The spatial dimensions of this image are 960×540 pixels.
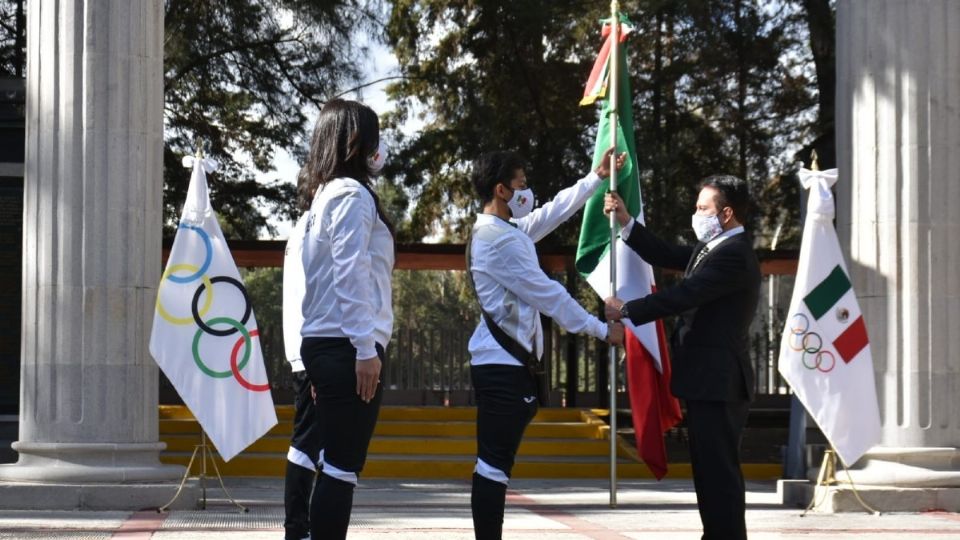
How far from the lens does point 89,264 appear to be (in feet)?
36.6

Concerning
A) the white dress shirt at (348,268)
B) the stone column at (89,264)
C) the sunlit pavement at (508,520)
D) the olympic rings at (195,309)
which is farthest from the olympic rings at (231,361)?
the white dress shirt at (348,268)

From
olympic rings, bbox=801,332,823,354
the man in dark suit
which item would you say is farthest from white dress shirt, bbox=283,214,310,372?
olympic rings, bbox=801,332,823,354

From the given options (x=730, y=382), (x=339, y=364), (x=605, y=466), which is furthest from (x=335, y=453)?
(x=605, y=466)

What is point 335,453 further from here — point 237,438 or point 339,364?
point 237,438

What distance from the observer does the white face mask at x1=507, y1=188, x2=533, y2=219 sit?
287 inches

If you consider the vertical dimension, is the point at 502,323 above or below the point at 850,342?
above

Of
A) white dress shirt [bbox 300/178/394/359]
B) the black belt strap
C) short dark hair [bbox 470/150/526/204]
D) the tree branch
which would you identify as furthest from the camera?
the tree branch

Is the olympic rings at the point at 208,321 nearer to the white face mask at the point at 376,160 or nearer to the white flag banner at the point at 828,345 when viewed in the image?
the white flag banner at the point at 828,345

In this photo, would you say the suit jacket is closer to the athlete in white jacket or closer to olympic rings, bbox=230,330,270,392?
the athlete in white jacket

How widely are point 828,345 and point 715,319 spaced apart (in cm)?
476

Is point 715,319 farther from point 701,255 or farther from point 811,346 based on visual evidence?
point 811,346

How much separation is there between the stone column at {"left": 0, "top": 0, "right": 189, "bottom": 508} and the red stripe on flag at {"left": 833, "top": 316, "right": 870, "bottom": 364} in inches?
207

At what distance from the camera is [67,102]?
36.8 ft

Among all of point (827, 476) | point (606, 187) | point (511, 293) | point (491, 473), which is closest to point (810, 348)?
point (827, 476)
